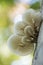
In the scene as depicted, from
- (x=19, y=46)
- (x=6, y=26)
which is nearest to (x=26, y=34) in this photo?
(x=19, y=46)

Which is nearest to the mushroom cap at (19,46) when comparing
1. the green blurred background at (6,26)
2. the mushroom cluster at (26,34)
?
the mushroom cluster at (26,34)

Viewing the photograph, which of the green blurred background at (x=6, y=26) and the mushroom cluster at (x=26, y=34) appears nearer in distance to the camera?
the mushroom cluster at (x=26, y=34)

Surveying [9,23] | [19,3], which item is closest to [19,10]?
[19,3]

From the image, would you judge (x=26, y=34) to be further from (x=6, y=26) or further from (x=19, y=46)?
(x=6, y=26)

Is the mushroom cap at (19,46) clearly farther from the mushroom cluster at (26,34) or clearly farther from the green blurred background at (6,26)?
the green blurred background at (6,26)

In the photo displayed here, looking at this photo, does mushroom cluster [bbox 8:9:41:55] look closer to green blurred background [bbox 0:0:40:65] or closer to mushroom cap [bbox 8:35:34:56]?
mushroom cap [bbox 8:35:34:56]

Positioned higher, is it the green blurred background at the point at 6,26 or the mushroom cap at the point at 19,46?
the green blurred background at the point at 6,26

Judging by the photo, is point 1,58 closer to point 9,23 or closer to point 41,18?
point 9,23

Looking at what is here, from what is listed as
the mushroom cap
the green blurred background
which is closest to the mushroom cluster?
the mushroom cap

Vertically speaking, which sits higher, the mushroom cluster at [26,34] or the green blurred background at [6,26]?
the green blurred background at [6,26]
